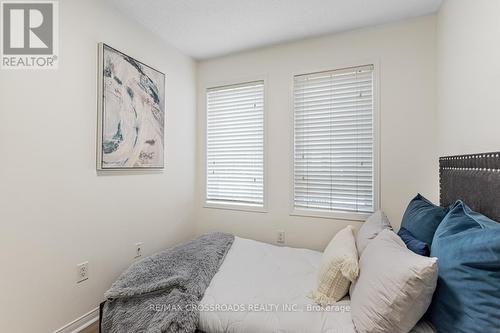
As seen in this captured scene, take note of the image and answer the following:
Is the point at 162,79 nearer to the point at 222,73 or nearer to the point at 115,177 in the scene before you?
the point at 222,73

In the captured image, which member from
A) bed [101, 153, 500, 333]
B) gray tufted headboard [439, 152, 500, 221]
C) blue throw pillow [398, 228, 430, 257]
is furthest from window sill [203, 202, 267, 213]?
gray tufted headboard [439, 152, 500, 221]

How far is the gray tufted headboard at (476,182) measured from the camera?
1.10 m

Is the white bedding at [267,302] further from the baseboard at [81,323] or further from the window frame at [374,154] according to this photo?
the baseboard at [81,323]

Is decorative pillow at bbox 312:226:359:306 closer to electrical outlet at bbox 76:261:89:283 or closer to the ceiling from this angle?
electrical outlet at bbox 76:261:89:283

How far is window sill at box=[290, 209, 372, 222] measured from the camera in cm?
237

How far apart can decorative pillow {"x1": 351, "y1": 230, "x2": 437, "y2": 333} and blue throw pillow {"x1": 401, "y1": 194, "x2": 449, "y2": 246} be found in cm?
29

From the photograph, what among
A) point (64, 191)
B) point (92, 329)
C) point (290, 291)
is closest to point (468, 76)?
point (290, 291)

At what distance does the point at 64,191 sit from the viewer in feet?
5.61

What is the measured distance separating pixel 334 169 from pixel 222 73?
5.66 feet

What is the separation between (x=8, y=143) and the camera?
1.43m

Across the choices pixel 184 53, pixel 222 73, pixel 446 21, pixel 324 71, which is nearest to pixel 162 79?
pixel 184 53

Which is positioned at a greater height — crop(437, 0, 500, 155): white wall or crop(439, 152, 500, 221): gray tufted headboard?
crop(437, 0, 500, 155): white wall

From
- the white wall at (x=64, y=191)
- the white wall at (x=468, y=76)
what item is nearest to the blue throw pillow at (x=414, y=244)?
the white wall at (x=468, y=76)

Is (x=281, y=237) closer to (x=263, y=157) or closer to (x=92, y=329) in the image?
(x=263, y=157)
